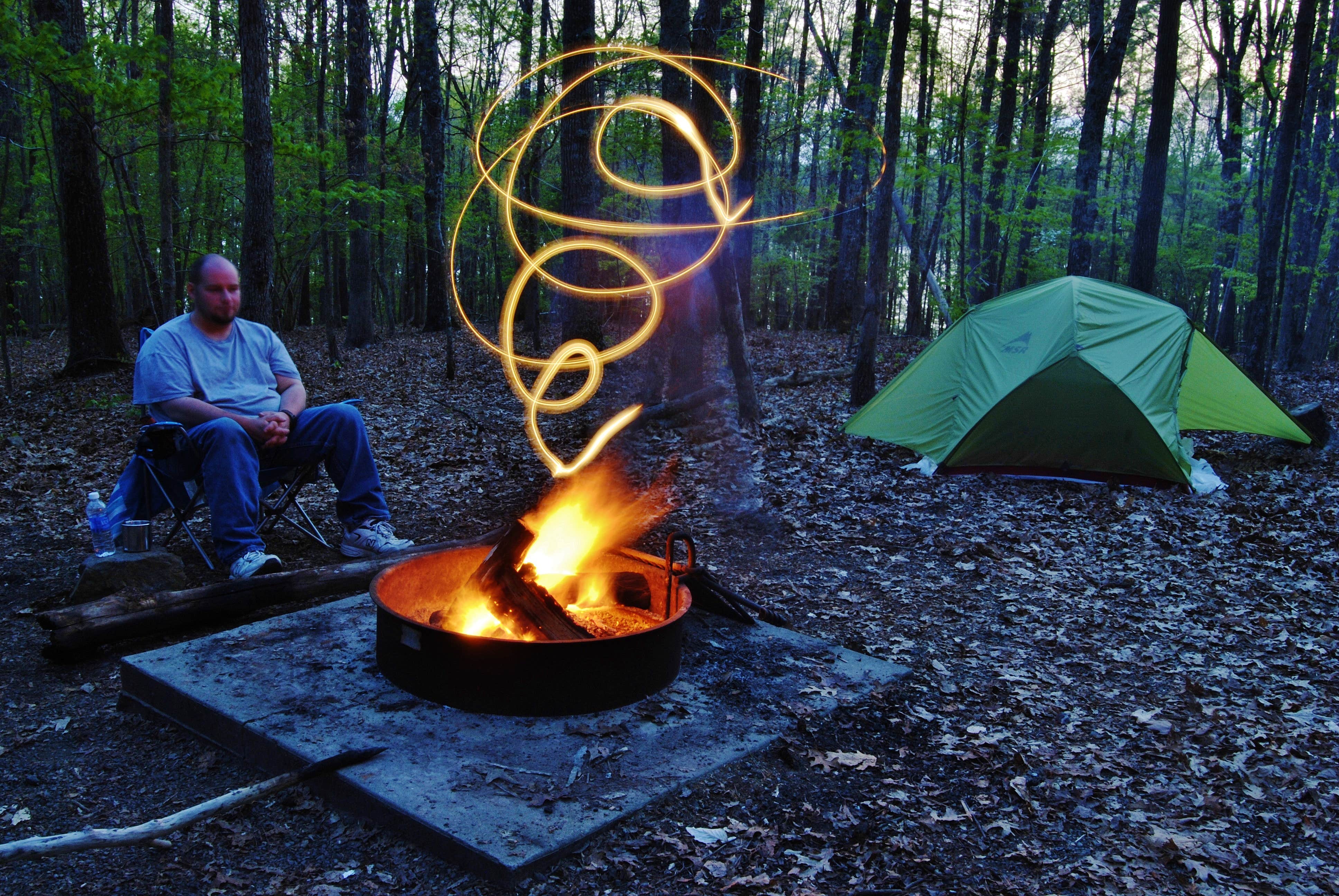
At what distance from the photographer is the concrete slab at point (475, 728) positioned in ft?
7.34

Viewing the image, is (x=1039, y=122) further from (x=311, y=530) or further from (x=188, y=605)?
(x=188, y=605)

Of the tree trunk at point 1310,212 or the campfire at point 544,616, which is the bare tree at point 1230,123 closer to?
the tree trunk at point 1310,212

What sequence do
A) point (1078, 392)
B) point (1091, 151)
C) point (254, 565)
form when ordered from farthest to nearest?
point (1091, 151), point (1078, 392), point (254, 565)

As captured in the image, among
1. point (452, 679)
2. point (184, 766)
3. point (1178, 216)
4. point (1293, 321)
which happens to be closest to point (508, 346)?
point (452, 679)

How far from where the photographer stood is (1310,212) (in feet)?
55.8

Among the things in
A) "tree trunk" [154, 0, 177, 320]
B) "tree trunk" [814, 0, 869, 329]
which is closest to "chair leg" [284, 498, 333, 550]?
"tree trunk" [154, 0, 177, 320]

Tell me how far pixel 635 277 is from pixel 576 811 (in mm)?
16256

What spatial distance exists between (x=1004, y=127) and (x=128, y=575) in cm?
1609

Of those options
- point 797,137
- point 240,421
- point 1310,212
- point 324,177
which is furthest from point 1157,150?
point 797,137

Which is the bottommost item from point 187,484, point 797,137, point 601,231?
point 187,484

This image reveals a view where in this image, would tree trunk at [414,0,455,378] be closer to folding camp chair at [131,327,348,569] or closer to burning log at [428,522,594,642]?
folding camp chair at [131,327,348,569]

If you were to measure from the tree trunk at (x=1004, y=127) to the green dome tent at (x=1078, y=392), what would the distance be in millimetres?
5644

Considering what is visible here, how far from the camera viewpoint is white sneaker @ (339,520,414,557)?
4281 mm

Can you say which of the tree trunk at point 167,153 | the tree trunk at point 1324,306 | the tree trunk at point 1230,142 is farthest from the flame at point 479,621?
the tree trunk at point 1324,306
